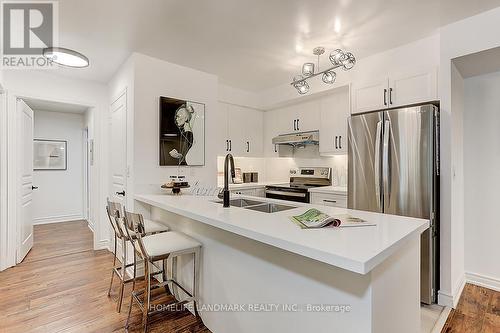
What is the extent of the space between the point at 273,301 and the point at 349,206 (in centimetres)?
167

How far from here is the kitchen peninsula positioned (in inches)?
42.5

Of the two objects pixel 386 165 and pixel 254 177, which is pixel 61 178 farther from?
pixel 386 165

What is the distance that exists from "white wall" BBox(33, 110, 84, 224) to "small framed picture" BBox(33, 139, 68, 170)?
0.23 ft

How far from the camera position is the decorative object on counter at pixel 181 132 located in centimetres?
300

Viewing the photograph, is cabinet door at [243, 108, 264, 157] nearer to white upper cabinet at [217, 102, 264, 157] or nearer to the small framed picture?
white upper cabinet at [217, 102, 264, 157]

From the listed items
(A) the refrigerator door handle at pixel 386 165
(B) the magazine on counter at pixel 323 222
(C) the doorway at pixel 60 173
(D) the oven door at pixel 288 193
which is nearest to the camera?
(B) the magazine on counter at pixel 323 222

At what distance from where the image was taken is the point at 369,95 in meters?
2.91

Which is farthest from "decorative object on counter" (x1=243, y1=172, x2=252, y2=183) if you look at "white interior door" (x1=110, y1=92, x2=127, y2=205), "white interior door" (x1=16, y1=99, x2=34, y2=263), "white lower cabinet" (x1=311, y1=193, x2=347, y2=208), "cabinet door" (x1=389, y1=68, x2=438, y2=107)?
"white interior door" (x1=16, y1=99, x2=34, y2=263)

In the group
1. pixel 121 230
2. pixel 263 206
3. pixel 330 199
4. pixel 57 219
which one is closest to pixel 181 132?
pixel 121 230

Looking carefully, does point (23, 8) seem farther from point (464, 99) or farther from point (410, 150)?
point (464, 99)

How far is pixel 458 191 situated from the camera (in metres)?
2.51
